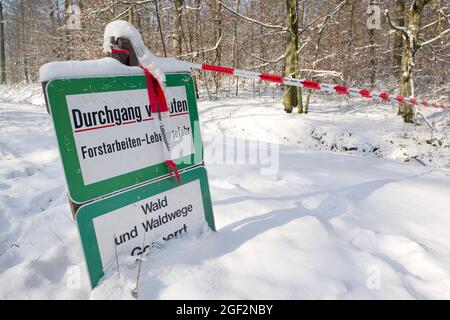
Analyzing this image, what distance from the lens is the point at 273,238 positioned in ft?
6.91

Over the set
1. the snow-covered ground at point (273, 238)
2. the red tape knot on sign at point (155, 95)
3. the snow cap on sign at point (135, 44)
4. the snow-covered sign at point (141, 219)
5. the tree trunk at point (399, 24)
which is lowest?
the snow-covered ground at point (273, 238)

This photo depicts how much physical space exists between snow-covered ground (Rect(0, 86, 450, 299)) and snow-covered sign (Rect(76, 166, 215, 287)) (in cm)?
9

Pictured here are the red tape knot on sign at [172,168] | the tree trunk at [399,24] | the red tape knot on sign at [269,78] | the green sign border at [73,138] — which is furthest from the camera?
the tree trunk at [399,24]

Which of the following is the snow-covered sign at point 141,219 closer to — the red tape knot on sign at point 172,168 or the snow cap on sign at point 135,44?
the red tape knot on sign at point 172,168

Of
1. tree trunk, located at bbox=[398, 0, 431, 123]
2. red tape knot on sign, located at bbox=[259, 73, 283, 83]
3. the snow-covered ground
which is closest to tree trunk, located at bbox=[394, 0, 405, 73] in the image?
tree trunk, located at bbox=[398, 0, 431, 123]

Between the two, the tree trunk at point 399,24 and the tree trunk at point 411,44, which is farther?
the tree trunk at point 399,24

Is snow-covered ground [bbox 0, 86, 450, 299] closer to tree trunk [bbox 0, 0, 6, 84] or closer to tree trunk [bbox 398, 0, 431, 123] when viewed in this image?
tree trunk [bbox 398, 0, 431, 123]

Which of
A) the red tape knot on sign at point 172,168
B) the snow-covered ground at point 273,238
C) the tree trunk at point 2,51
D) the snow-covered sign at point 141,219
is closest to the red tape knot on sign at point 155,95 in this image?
the red tape knot on sign at point 172,168

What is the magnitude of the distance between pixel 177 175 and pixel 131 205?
14.3 inches

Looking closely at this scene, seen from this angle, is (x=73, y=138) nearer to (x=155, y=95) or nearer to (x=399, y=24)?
(x=155, y=95)

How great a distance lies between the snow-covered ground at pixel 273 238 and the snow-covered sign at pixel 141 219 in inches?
3.5

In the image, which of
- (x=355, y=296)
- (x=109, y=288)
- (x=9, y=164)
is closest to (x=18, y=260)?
(x=109, y=288)

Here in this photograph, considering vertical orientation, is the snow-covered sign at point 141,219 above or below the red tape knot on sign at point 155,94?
below

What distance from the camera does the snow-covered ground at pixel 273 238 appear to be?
1.63 m
